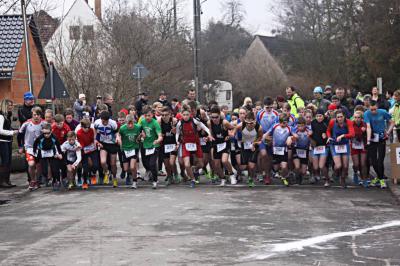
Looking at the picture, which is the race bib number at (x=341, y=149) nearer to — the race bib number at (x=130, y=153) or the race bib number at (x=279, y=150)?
the race bib number at (x=279, y=150)

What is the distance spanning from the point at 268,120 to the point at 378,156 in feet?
8.71

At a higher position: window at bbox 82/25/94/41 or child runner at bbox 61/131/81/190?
window at bbox 82/25/94/41

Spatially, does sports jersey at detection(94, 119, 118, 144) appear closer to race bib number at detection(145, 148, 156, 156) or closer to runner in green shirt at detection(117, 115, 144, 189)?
runner in green shirt at detection(117, 115, 144, 189)

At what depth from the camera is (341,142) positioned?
15.0 meters

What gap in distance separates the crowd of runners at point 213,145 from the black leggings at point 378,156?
0.02 m

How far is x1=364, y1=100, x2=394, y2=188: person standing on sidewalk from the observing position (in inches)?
585

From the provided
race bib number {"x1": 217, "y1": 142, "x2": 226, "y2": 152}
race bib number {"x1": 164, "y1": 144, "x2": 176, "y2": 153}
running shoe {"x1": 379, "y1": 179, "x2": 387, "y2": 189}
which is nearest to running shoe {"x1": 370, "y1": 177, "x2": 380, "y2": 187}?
running shoe {"x1": 379, "y1": 179, "x2": 387, "y2": 189}

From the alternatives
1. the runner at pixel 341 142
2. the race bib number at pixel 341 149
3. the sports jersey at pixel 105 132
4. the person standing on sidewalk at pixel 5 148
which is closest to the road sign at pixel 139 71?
the person standing on sidewalk at pixel 5 148

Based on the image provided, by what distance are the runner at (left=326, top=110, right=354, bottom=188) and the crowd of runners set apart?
2 cm

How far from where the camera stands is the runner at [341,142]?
1500cm

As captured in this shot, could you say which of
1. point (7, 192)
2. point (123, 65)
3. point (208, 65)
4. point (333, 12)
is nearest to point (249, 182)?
point (7, 192)

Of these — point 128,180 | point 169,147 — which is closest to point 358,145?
point 169,147

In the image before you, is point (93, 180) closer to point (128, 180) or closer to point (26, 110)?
point (128, 180)

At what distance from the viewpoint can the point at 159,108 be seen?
55.3 feet
